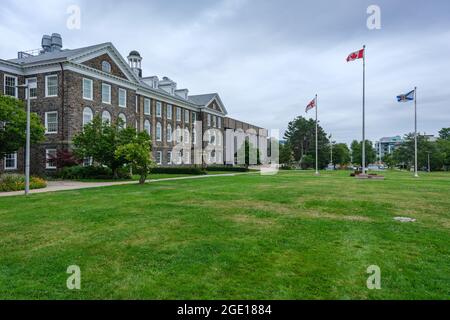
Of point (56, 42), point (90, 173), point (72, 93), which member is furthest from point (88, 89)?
point (56, 42)

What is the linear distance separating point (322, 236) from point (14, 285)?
5.41m

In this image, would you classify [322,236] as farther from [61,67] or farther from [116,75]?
[116,75]

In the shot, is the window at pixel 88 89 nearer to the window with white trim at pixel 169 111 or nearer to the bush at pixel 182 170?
the bush at pixel 182 170

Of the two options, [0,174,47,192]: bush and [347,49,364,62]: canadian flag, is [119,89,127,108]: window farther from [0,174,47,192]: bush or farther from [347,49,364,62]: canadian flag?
[347,49,364,62]: canadian flag

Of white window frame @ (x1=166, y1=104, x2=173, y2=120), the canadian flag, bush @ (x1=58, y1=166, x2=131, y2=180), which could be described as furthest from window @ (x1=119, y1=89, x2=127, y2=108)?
the canadian flag

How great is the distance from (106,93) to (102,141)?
1052 cm

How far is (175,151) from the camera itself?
47.9 m

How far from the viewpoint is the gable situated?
30.0 metres

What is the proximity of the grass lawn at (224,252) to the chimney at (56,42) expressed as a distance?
1344 inches

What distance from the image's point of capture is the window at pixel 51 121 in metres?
28.5

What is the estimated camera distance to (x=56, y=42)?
37.7 m

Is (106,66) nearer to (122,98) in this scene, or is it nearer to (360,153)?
(122,98)
